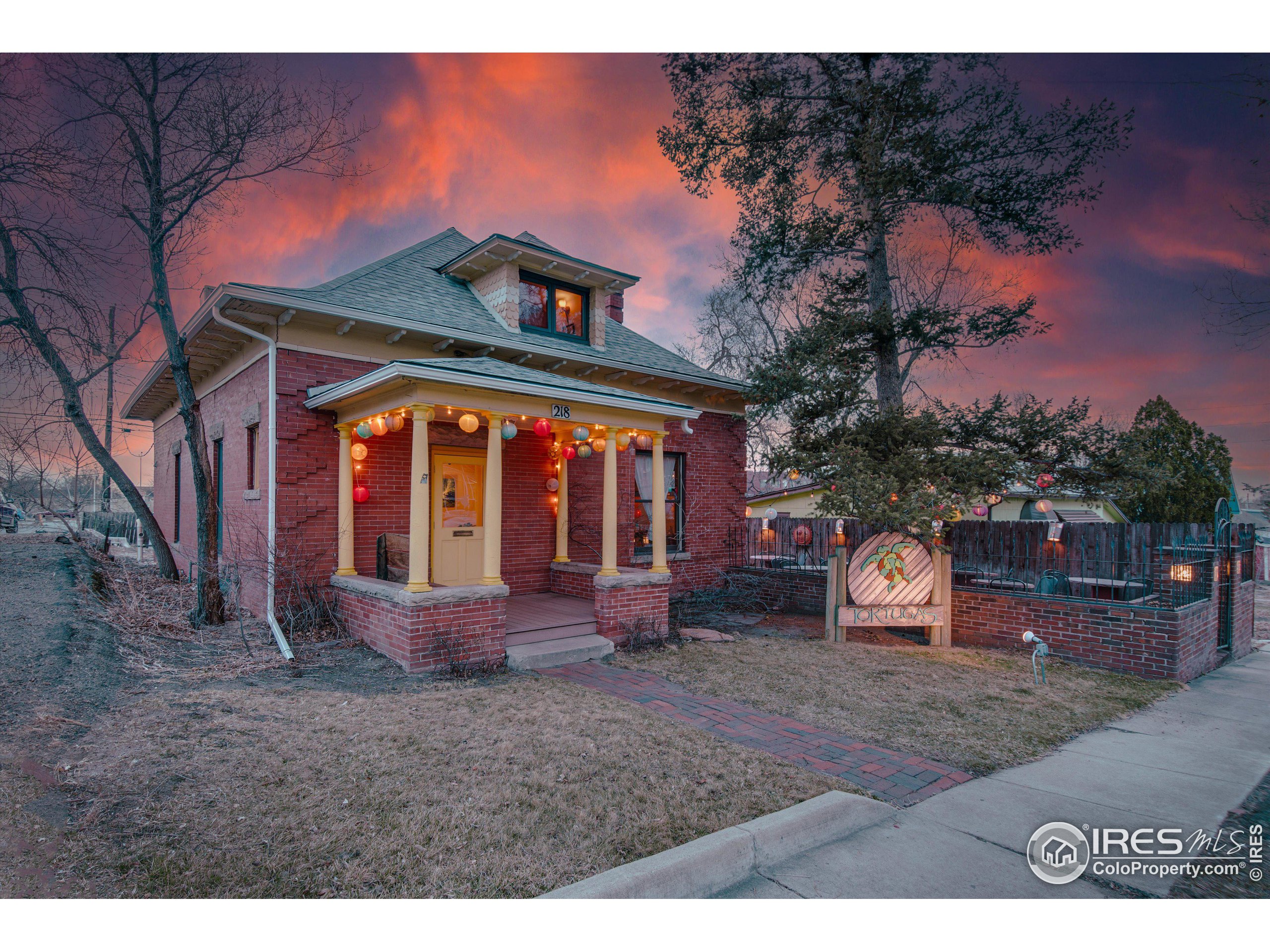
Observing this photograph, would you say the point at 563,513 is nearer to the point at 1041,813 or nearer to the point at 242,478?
the point at 242,478

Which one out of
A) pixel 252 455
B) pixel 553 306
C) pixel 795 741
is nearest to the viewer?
pixel 795 741

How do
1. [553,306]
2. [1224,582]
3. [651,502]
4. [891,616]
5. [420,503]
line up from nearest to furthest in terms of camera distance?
[420,503] → [891,616] → [1224,582] → [553,306] → [651,502]

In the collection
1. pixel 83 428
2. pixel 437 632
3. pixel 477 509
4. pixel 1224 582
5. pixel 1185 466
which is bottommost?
pixel 437 632

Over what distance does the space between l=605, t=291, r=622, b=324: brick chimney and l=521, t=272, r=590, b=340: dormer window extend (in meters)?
2.62

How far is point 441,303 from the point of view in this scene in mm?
9766

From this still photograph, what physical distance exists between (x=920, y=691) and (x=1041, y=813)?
8.76 ft

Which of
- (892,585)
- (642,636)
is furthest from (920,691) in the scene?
(642,636)

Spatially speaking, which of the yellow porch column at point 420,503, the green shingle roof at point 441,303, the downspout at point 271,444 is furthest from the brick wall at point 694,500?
the downspout at point 271,444

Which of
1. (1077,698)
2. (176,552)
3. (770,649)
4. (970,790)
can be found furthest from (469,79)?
(176,552)

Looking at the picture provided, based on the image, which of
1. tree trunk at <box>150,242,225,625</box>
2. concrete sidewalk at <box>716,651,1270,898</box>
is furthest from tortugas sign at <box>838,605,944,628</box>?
tree trunk at <box>150,242,225,625</box>

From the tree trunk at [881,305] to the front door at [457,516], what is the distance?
7.57 m

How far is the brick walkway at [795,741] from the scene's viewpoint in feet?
13.2

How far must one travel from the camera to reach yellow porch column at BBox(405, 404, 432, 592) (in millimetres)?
6637

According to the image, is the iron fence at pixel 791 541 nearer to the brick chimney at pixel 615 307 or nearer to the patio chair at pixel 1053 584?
the patio chair at pixel 1053 584
